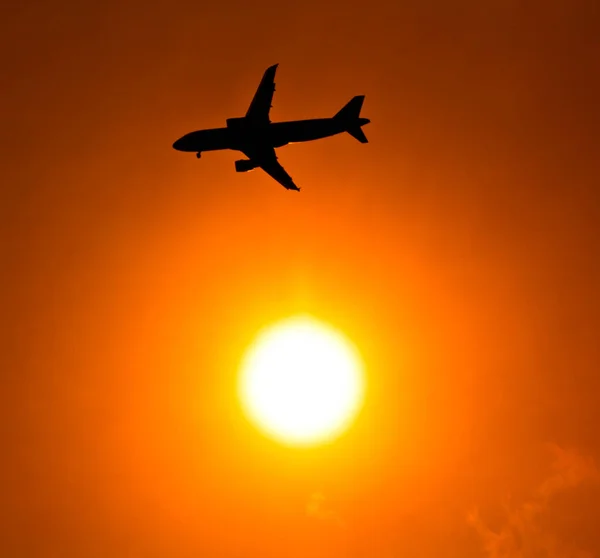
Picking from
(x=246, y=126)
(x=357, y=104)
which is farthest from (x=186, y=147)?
(x=357, y=104)

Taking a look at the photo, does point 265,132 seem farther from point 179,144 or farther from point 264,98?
point 179,144

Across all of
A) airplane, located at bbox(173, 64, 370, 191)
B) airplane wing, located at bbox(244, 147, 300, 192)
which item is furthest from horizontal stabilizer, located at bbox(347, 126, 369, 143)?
airplane wing, located at bbox(244, 147, 300, 192)

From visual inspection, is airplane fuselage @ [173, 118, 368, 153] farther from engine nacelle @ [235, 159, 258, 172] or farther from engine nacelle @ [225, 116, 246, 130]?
engine nacelle @ [235, 159, 258, 172]

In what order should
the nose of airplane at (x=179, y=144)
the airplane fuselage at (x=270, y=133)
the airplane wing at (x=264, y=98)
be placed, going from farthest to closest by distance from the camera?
the nose of airplane at (x=179, y=144)
the airplane wing at (x=264, y=98)
the airplane fuselage at (x=270, y=133)

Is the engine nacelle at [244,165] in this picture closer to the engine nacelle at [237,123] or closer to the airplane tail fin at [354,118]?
the engine nacelle at [237,123]

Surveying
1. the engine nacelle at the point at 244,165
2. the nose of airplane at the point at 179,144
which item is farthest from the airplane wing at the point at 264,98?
the nose of airplane at the point at 179,144

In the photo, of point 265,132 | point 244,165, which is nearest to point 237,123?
point 265,132

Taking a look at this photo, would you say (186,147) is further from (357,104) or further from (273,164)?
(357,104)

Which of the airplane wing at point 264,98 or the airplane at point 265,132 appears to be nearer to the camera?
the airplane at point 265,132
